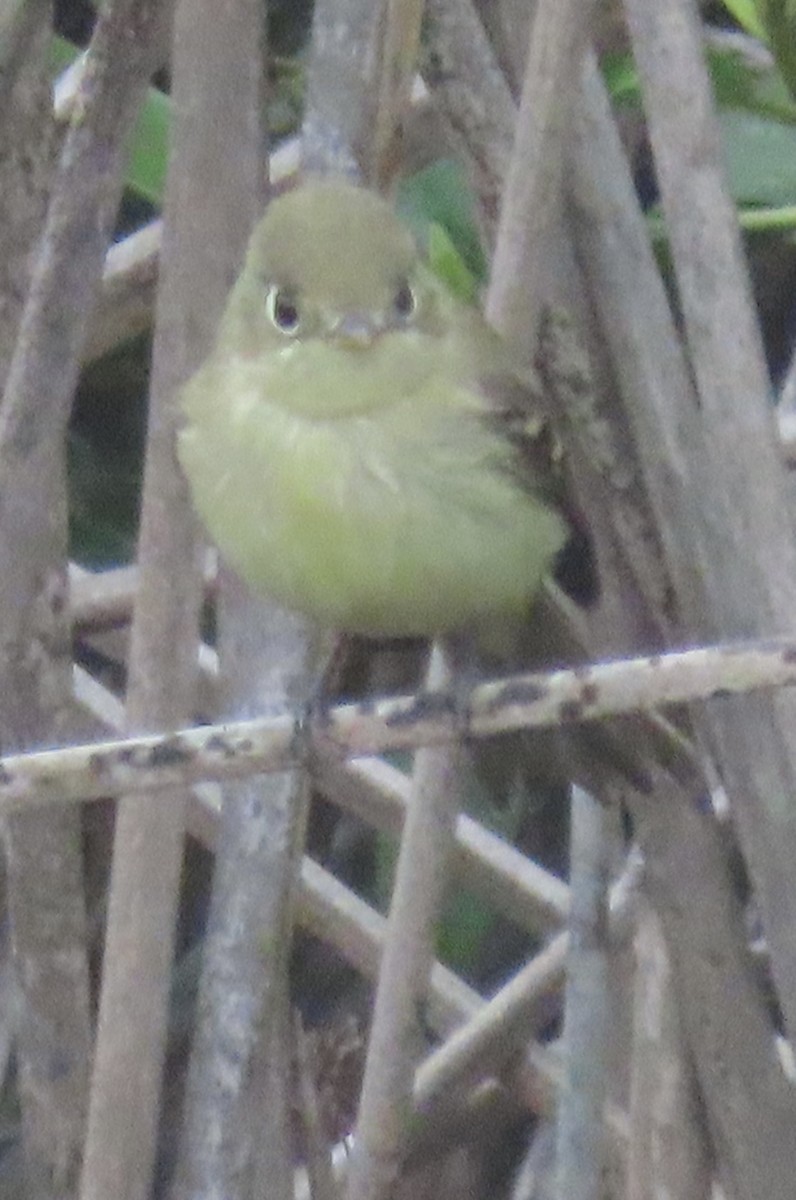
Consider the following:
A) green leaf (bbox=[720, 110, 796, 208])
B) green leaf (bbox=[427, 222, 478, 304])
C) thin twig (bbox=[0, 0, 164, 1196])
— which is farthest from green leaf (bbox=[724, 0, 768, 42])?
thin twig (bbox=[0, 0, 164, 1196])

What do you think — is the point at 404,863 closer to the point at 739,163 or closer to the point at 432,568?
the point at 432,568

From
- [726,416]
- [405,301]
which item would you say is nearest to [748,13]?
[405,301]

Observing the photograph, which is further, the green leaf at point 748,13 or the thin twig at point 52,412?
the green leaf at point 748,13

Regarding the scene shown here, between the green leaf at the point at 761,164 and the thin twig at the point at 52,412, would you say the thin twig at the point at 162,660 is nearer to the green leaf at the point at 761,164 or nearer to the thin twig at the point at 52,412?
the thin twig at the point at 52,412

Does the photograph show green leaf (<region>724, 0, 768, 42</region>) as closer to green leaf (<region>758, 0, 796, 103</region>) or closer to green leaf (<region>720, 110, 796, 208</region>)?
green leaf (<region>758, 0, 796, 103</region>)

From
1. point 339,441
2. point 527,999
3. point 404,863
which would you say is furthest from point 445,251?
point 527,999

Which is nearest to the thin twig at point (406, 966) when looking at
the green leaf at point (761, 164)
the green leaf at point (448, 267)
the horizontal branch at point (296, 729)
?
the horizontal branch at point (296, 729)

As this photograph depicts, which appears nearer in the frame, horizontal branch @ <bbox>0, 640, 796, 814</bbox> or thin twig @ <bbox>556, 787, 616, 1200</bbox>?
horizontal branch @ <bbox>0, 640, 796, 814</bbox>
